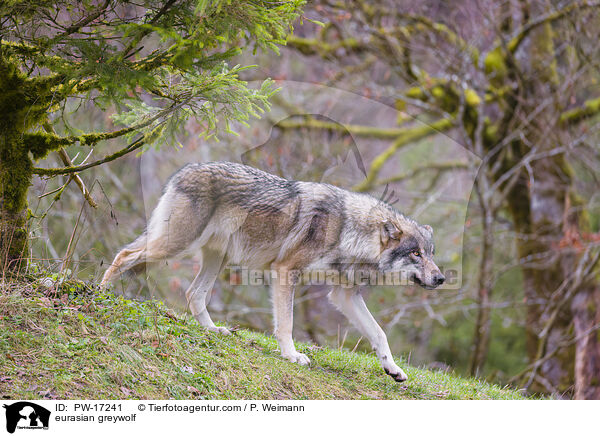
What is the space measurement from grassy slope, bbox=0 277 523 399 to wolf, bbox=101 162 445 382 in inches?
16.9

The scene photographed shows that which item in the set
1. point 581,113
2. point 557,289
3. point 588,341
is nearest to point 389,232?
point 557,289

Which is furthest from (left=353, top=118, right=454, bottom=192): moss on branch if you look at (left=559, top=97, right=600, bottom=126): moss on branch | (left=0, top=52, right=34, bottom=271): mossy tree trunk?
(left=0, top=52, right=34, bottom=271): mossy tree trunk

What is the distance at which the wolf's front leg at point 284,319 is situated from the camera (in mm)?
6195

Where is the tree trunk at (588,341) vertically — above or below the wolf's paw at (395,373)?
below

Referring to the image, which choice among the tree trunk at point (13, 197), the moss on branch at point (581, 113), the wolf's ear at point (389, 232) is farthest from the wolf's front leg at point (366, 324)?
the moss on branch at point (581, 113)

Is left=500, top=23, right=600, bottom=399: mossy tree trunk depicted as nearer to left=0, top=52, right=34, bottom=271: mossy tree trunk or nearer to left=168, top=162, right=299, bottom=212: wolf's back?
left=168, top=162, right=299, bottom=212: wolf's back

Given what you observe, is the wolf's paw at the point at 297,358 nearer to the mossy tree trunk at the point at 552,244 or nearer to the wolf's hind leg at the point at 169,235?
the wolf's hind leg at the point at 169,235

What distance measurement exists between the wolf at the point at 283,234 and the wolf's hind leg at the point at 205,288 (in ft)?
0.04

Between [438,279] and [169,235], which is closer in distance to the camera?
[438,279]

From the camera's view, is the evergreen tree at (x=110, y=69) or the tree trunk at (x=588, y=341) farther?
the tree trunk at (x=588, y=341)

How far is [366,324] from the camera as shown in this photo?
20.4 feet

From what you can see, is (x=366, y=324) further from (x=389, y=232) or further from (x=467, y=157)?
(x=467, y=157)
